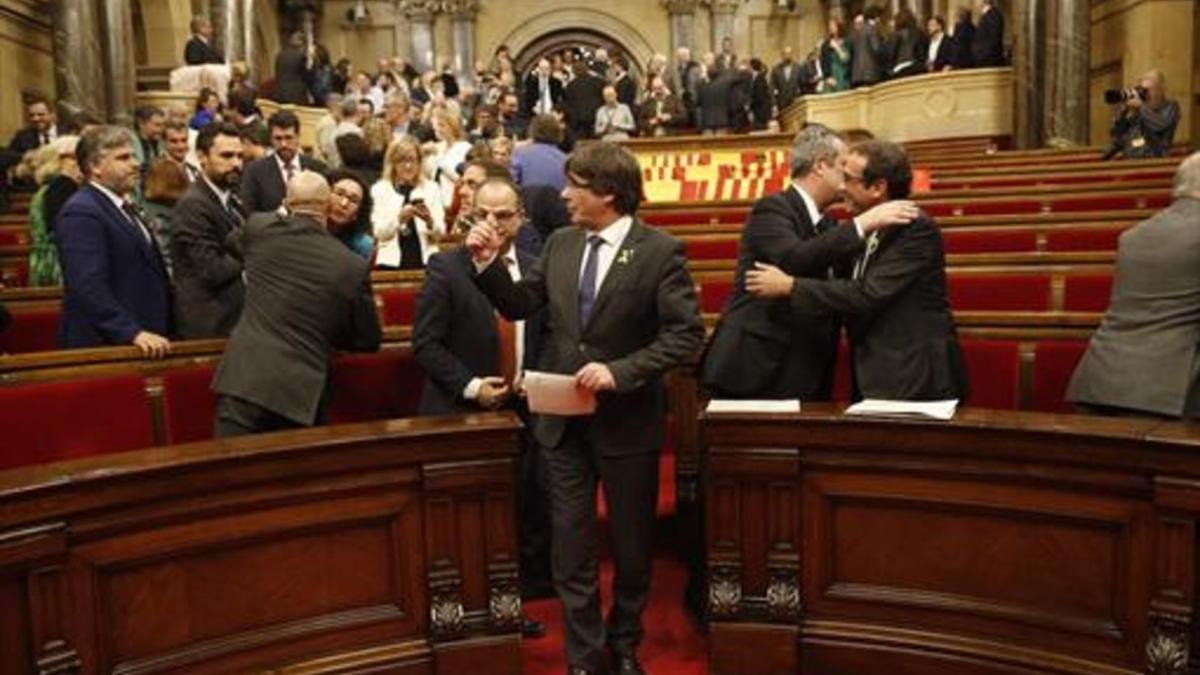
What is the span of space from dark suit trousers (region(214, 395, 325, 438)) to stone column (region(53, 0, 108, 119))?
7.97 m

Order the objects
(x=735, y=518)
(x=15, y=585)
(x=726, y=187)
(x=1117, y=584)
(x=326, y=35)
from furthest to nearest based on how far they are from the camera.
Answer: (x=326, y=35)
(x=726, y=187)
(x=735, y=518)
(x=1117, y=584)
(x=15, y=585)

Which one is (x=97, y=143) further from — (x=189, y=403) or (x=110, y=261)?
(x=189, y=403)

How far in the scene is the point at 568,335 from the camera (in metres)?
2.71

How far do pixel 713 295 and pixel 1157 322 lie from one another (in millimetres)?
2154

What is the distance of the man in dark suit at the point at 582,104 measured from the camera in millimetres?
11508

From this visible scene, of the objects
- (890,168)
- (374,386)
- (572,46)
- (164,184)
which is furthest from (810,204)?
(572,46)

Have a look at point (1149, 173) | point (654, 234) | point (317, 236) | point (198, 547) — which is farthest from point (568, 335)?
point (1149, 173)

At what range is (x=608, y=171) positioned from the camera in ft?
8.65

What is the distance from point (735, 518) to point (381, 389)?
4.70ft

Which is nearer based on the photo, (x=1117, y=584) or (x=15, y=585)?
(x=15, y=585)

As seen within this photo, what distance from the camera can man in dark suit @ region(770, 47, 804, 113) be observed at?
15.4 meters

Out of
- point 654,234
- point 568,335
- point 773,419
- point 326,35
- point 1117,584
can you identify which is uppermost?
point 326,35

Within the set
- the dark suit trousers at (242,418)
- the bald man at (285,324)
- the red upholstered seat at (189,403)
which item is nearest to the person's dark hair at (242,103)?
Answer: the red upholstered seat at (189,403)

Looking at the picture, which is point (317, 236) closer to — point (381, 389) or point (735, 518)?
point (381, 389)
